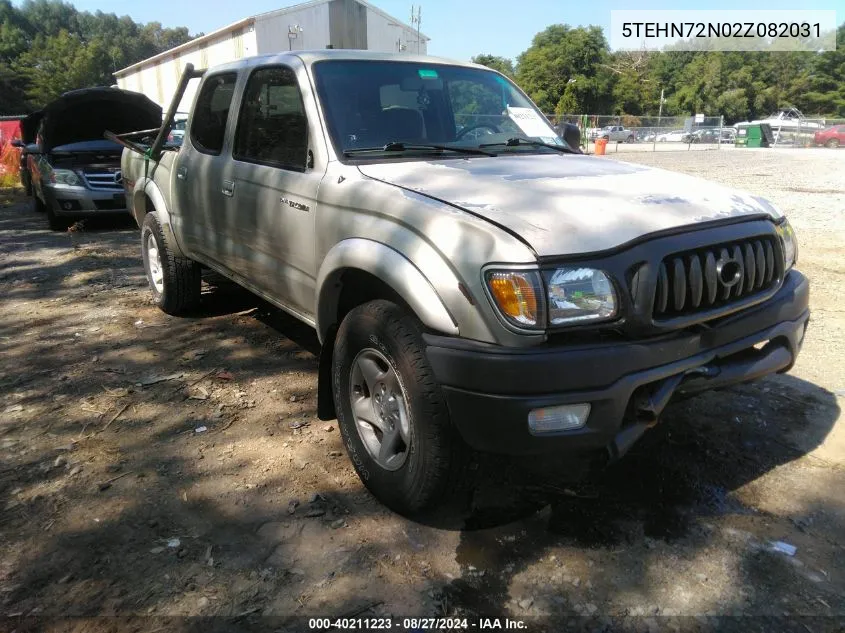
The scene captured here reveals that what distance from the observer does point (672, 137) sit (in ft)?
137

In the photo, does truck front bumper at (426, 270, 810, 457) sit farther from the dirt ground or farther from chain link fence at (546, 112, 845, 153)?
chain link fence at (546, 112, 845, 153)

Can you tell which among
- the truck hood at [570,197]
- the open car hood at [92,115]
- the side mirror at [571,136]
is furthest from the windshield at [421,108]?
the open car hood at [92,115]

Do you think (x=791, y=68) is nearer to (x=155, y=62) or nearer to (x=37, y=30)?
(x=155, y=62)

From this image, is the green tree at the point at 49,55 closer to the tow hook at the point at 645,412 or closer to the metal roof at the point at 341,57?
the metal roof at the point at 341,57

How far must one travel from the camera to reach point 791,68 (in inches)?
2987

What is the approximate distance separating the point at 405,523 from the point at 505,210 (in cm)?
135

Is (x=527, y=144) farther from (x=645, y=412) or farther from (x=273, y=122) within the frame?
(x=645, y=412)

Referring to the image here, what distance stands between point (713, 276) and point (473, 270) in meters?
0.92

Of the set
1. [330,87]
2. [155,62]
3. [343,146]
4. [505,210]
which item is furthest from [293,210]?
[155,62]

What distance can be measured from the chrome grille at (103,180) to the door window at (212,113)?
235 inches

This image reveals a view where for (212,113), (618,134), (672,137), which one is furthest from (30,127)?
(672,137)

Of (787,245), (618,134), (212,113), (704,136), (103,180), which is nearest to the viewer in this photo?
(787,245)

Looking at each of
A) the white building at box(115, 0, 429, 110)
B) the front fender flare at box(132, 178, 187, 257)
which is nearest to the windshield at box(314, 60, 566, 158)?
the front fender flare at box(132, 178, 187, 257)

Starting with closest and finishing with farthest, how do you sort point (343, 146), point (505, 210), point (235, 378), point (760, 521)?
point (505, 210), point (760, 521), point (343, 146), point (235, 378)
